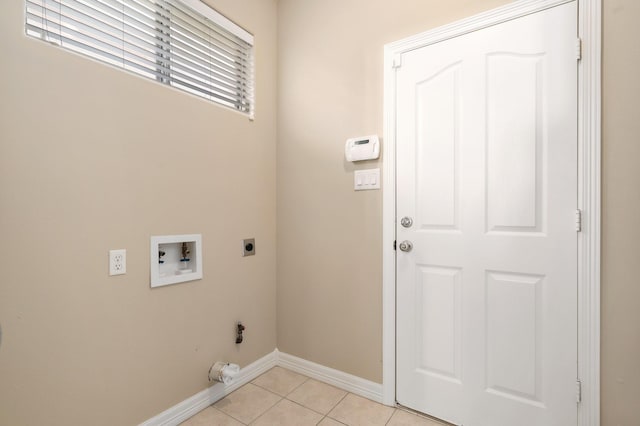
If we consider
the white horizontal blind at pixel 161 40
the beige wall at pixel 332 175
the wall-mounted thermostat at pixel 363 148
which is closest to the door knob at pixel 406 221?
the beige wall at pixel 332 175

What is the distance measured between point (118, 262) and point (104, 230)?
163 millimetres

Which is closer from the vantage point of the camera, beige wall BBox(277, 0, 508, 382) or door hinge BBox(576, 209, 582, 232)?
door hinge BBox(576, 209, 582, 232)

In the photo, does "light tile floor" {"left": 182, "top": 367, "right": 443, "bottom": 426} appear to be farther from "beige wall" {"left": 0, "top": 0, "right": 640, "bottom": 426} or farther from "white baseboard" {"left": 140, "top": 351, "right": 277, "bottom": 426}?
"beige wall" {"left": 0, "top": 0, "right": 640, "bottom": 426}

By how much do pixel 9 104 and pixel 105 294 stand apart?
2.75ft

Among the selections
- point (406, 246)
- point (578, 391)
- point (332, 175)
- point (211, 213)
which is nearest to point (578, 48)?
point (406, 246)

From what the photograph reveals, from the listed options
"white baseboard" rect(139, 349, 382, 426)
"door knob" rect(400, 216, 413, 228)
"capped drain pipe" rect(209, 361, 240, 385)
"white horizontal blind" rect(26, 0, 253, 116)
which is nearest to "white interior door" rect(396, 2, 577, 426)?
"door knob" rect(400, 216, 413, 228)

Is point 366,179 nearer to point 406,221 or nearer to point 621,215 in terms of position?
point 406,221

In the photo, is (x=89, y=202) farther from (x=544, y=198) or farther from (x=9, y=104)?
(x=544, y=198)

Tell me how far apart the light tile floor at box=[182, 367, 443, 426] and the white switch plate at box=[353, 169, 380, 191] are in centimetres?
130

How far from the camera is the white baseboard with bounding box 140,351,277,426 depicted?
159 centimetres

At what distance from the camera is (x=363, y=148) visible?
6.04 feet

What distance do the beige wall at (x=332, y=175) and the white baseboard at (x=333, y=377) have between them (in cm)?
4

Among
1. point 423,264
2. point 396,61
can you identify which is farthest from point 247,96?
point 423,264

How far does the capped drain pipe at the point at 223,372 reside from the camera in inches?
69.1
